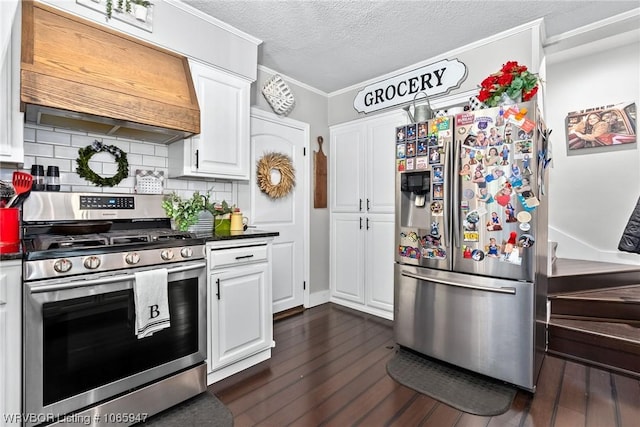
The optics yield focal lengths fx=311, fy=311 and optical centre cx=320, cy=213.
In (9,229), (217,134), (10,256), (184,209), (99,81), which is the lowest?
(10,256)

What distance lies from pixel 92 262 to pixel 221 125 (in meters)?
1.33

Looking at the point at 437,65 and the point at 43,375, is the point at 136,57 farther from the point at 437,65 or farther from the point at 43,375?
the point at 437,65

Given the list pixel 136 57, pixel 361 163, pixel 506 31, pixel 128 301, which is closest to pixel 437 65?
pixel 506 31

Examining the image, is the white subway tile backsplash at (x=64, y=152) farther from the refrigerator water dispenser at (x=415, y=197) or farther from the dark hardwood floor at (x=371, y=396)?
the refrigerator water dispenser at (x=415, y=197)

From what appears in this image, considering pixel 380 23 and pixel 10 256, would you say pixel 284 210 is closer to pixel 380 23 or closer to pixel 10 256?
pixel 380 23

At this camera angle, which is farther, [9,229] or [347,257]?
[347,257]

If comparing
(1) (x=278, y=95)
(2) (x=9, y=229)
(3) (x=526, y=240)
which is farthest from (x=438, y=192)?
(2) (x=9, y=229)

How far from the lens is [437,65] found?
290 cm

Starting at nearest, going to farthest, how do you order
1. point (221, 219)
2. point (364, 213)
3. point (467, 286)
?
point (467, 286) → point (221, 219) → point (364, 213)

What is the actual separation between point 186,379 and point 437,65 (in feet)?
10.5

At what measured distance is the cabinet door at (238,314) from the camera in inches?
79.9

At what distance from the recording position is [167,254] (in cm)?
175

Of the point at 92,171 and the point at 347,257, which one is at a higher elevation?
the point at 92,171

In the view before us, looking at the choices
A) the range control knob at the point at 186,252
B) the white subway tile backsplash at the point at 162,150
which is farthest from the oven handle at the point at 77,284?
the white subway tile backsplash at the point at 162,150
